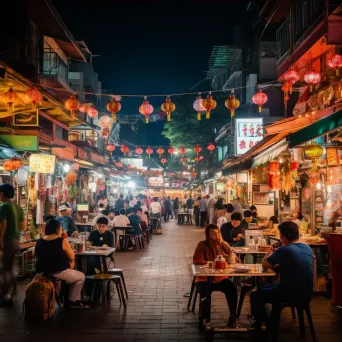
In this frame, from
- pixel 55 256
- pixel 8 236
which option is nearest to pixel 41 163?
pixel 8 236

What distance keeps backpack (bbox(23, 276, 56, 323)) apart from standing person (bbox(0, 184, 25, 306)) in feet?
4.52

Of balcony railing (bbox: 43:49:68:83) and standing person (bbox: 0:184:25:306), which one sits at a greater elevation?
balcony railing (bbox: 43:49:68:83)

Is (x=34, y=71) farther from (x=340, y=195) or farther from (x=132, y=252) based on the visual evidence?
(x=340, y=195)

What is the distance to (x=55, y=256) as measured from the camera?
7.88 m

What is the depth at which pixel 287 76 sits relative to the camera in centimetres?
1337

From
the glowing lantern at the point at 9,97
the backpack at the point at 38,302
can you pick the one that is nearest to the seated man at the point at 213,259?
the backpack at the point at 38,302

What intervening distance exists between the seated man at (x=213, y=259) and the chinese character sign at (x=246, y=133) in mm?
17095

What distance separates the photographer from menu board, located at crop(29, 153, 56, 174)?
1388 cm

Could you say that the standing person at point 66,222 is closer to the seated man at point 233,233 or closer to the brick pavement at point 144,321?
the brick pavement at point 144,321

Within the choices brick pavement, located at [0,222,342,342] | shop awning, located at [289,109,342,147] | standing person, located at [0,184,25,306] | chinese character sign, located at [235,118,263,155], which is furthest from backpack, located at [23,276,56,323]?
chinese character sign, located at [235,118,263,155]

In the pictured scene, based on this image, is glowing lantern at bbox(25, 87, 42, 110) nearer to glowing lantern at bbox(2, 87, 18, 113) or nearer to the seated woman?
glowing lantern at bbox(2, 87, 18, 113)

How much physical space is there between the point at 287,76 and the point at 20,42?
12.3 meters

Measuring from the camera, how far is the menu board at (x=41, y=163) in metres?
13.9

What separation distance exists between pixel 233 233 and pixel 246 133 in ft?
46.6
